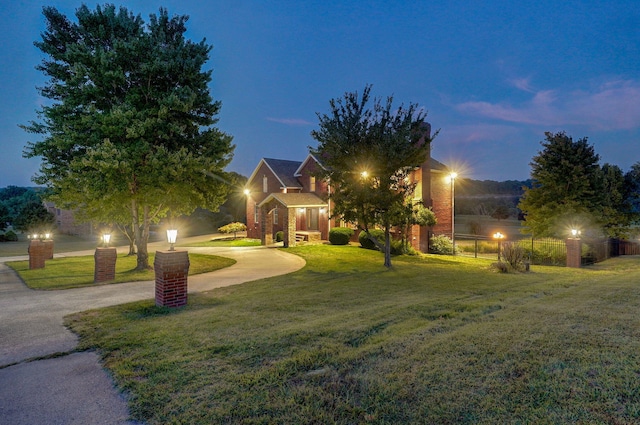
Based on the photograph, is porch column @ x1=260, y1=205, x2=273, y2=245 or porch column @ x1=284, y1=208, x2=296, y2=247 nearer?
porch column @ x1=284, y1=208, x2=296, y2=247

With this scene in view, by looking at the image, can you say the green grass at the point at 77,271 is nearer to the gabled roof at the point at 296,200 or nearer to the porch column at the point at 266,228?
the porch column at the point at 266,228

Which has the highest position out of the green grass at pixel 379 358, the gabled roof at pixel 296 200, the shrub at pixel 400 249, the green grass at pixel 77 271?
the gabled roof at pixel 296 200

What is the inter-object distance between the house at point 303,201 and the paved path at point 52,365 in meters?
11.9

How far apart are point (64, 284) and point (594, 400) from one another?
13.4 m

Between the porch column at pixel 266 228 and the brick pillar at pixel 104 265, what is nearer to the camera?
the brick pillar at pixel 104 265

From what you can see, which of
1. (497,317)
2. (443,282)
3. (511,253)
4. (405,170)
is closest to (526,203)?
(511,253)

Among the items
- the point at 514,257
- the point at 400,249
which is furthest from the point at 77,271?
the point at 514,257

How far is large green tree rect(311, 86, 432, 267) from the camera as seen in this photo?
1359 cm

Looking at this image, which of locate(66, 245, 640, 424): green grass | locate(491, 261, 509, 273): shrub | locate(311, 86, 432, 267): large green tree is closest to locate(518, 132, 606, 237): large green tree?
locate(491, 261, 509, 273): shrub

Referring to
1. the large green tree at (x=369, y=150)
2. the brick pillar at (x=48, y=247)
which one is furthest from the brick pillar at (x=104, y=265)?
the large green tree at (x=369, y=150)

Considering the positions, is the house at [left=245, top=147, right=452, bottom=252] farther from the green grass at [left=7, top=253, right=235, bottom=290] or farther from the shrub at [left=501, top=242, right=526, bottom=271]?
the shrub at [left=501, top=242, right=526, bottom=271]

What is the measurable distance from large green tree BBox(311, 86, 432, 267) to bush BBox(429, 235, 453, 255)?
26.7 feet

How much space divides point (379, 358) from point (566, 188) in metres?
21.1

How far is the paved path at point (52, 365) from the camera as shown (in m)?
3.58
